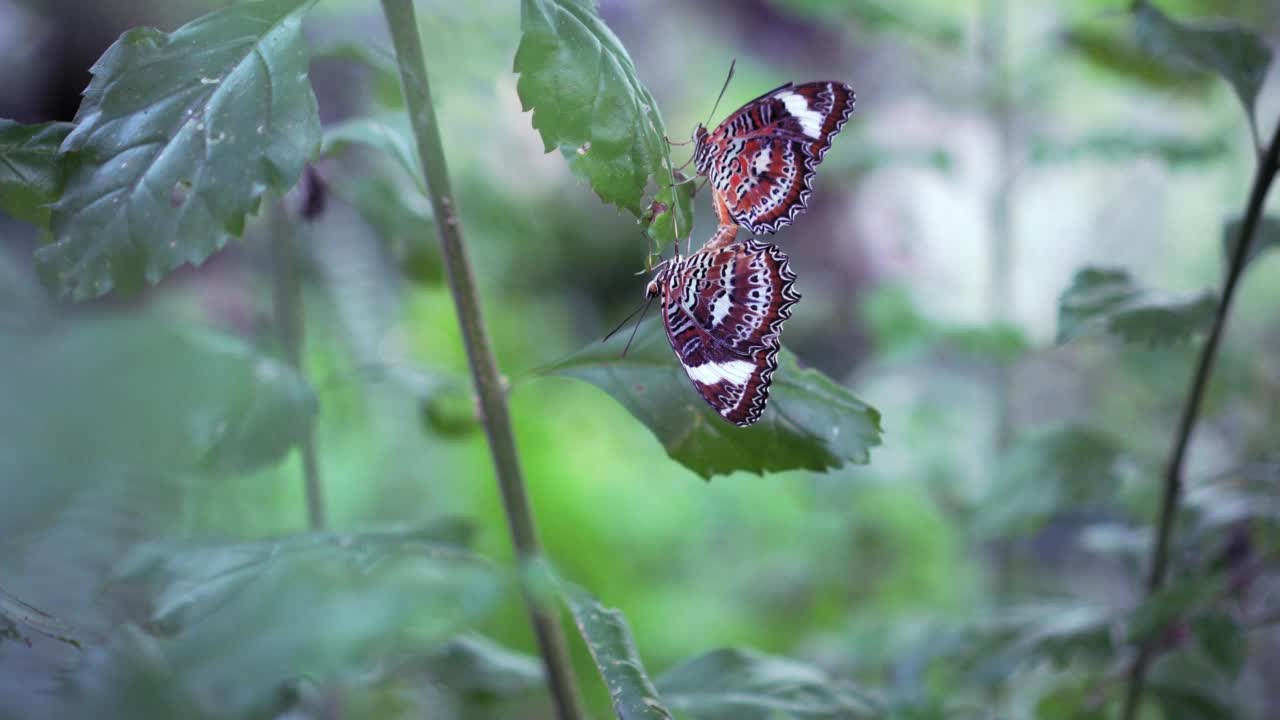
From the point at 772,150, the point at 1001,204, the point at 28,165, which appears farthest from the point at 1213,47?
the point at 28,165

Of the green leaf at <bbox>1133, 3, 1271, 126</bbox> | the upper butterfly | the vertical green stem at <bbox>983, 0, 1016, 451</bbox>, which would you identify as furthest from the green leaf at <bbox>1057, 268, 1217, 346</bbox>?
the vertical green stem at <bbox>983, 0, 1016, 451</bbox>

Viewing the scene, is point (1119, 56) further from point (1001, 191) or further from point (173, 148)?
point (173, 148)

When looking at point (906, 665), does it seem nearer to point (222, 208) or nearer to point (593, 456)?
point (222, 208)

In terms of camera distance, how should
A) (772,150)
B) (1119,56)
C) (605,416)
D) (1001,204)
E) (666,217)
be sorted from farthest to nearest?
(605,416)
(1001,204)
(1119,56)
(772,150)
(666,217)

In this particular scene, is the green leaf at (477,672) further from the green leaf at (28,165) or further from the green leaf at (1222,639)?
the green leaf at (1222,639)

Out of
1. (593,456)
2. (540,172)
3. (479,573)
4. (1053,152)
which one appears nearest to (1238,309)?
(1053,152)

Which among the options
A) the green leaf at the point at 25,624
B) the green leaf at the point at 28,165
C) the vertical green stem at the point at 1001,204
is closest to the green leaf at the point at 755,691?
the green leaf at the point at 25,624
